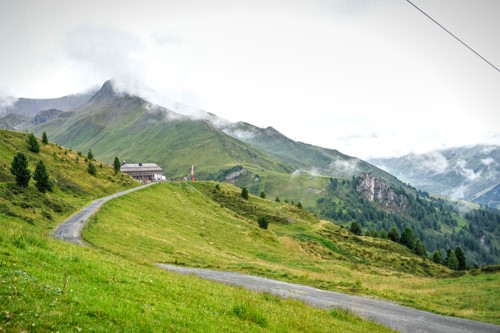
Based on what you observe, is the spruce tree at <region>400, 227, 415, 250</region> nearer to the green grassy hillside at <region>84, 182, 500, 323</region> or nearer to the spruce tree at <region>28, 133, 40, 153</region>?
the green grassy hillside at <region>84, 182, 500, 323</region>

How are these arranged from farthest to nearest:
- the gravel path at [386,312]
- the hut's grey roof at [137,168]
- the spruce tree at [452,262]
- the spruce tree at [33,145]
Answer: the hut's grey roof at [137,168], the spruce tree at [452,262], the spruce tree at [33,145], the gravel path at [386,312]

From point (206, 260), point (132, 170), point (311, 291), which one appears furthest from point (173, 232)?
point (132, 170)

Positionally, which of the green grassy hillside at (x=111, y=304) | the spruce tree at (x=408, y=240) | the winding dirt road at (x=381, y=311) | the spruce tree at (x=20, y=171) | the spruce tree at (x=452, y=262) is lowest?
the spruce tree at (x=452, y=262)

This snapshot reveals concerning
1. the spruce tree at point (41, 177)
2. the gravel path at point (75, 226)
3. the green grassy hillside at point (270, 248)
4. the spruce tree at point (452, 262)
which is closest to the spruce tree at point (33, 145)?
the green grassy hillside at point (270, 248)

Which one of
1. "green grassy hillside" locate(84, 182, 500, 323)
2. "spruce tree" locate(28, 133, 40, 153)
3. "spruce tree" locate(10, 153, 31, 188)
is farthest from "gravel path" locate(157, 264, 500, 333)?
"spruce tree" locate(28, 133, 40, 153)

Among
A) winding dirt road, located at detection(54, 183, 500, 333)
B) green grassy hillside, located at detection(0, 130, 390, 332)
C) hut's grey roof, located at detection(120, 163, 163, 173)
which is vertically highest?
hut's grey roof, located at detection(120, 163, 163, 173)

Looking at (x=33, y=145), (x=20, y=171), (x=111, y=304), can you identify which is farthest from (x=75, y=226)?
(x=33, y=145)

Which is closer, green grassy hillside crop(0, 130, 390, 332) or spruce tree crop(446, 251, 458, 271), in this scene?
green grassy hillside crop(0, 130, 390, 332)

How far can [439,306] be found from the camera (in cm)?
2475

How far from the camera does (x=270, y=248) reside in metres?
61.0

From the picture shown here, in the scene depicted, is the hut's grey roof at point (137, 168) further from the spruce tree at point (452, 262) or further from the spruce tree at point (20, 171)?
the spruce tree at point (452, 262)

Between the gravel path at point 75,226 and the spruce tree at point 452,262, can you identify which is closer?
the gravel path at point 75,226

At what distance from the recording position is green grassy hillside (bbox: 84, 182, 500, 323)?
94.9 feet

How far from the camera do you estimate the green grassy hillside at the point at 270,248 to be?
94.9 feet
